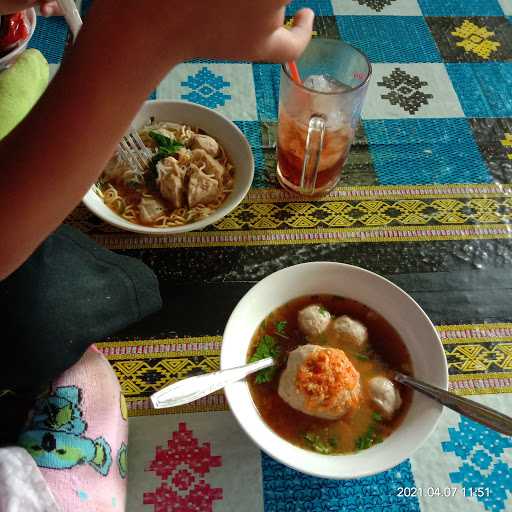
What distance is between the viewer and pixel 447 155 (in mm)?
1206

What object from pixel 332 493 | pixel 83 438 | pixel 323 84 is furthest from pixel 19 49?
pixel 332 493

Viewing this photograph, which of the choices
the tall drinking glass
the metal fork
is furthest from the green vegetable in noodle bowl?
the tall drinking glass

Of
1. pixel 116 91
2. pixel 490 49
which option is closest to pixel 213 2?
pixel 116 91

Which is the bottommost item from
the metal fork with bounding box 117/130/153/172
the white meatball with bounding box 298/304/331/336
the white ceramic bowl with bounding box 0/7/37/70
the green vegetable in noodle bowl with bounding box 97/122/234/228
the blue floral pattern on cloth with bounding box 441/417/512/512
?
the blue floral pattern on cloth with bounding box 441/417/512/512

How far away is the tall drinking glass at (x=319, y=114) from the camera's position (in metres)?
0.97

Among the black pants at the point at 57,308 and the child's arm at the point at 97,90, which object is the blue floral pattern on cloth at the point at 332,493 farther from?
the child's arm at the point at 97,90

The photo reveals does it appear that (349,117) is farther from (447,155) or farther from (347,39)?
(347,39)

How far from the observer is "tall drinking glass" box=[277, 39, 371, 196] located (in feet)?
3.19

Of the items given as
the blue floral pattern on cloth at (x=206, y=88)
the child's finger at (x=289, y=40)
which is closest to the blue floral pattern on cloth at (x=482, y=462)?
the child's finger at (x=289, y=40)

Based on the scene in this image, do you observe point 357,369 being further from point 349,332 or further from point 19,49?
point 19,49

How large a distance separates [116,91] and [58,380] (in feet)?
1.49

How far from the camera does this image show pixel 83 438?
729mm

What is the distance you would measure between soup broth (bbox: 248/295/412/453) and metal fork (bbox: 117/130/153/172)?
44 centimetres

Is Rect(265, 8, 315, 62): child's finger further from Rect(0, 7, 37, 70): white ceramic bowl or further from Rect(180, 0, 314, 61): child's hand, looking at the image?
Rect(0, 7, 37, 70): white ceramic bowl
